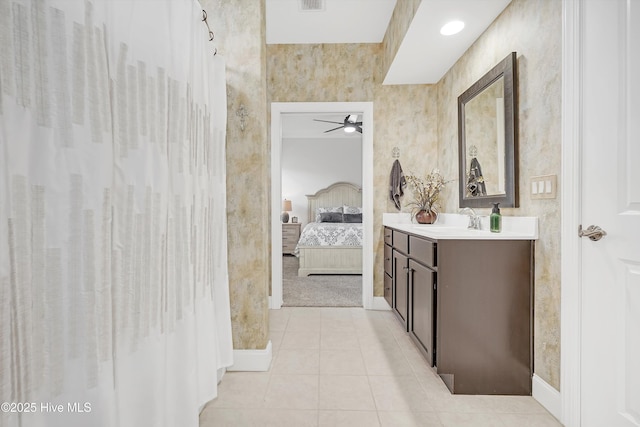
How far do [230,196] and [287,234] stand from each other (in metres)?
4.68

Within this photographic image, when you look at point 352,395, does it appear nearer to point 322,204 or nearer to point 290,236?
point 290,236

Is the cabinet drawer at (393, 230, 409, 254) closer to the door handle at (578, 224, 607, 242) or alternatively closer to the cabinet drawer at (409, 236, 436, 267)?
the cabinet drawer at (409, 236, 436, 267)

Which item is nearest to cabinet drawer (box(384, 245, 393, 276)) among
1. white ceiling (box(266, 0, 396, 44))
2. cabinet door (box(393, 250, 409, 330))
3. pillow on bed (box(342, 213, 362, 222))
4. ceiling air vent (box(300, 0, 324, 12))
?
cabinet door (box(393, 250, 409, 330))

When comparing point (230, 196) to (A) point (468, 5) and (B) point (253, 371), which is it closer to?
(B) point (253, 371)

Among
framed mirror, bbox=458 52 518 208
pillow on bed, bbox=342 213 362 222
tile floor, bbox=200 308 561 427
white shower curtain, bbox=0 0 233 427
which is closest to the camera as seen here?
white shower curtain, bbox=0 0 233 427

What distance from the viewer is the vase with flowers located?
314 centimetres

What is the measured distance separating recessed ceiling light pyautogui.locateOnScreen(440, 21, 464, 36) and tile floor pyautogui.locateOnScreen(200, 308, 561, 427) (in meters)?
2.40

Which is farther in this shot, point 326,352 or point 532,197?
point 326,352

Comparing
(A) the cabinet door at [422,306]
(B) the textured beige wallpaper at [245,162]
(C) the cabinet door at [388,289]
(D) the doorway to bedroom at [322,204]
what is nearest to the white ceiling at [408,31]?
(D) the doorway to bedroom at [322,204]

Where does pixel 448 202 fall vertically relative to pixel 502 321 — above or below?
above

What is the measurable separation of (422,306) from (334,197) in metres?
5.19

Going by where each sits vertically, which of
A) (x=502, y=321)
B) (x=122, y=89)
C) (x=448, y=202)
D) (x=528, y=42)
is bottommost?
(x=502, y=321)

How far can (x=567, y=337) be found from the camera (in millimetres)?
1529

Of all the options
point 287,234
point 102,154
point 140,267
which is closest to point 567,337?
point 140,267
